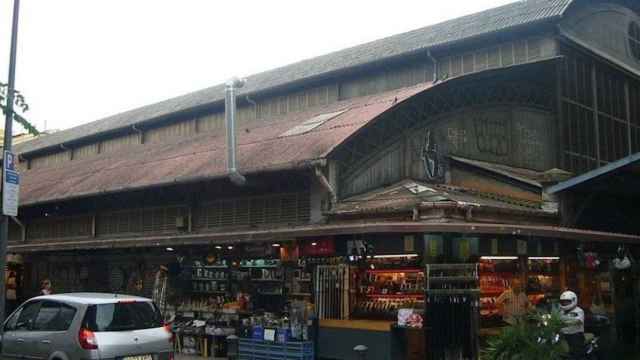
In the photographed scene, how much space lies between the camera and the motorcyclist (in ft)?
41.8

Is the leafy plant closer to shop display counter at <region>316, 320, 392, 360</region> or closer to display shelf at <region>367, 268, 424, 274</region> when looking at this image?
shop display counter at <region>316, 320, 392, 360</region>

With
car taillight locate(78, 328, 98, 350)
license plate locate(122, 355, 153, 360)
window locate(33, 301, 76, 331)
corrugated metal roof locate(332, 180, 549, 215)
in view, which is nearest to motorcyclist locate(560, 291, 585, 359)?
corrugated metal roof locate(332, 180, 549, 215)

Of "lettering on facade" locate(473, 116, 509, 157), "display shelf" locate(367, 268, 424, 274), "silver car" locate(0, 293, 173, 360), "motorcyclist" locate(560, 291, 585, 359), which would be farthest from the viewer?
"lettering on facade" locate(473, 116, 509, 157)

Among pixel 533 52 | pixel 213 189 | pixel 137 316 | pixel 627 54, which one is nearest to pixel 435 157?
pixel 533 52

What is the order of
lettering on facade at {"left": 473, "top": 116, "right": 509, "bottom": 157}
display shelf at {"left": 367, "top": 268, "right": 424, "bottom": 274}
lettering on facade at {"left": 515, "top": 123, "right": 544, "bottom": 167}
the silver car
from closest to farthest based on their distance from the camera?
1. the silver car
2. display shelf at {"left": 367, "top": 268, "right": 424, "bottom": 274}
3. lettering on facade at {"left": 473, "top": 116, "right": 509, "bottom": 157}
4. lettering on facade at {"left": 515, "top": 123, "right": 544, "bottom": 167}

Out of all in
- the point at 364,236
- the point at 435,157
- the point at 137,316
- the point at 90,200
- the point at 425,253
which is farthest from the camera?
the point at 90,200

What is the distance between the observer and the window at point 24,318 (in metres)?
12.6

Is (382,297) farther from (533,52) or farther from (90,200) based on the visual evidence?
(90,200)

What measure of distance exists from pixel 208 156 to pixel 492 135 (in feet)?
24.6

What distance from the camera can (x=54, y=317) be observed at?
12.1 metres

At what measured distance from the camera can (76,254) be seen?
75.5 feet

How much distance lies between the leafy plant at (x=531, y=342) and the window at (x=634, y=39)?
1435 cm

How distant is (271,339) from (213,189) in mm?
4889

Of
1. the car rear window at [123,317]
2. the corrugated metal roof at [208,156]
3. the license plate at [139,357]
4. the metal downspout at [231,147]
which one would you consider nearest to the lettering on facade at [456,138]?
the corrugated metal roof at [208,156]
